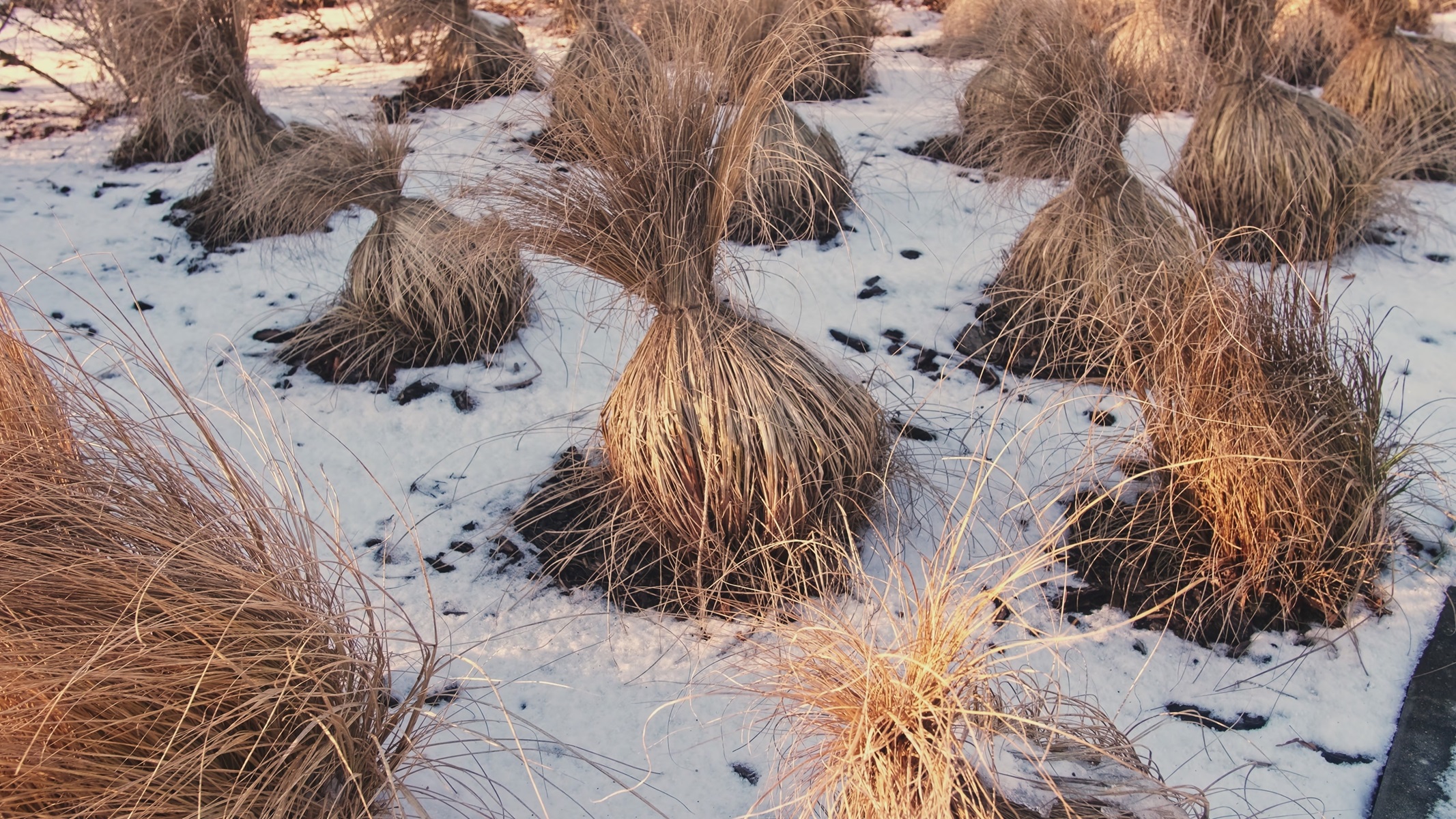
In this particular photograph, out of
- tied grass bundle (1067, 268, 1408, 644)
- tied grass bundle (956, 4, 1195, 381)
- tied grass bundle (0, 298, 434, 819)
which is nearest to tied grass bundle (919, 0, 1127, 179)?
tied grass bundle (956, 4, 1195, 381)

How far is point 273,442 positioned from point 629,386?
1239 millimetres

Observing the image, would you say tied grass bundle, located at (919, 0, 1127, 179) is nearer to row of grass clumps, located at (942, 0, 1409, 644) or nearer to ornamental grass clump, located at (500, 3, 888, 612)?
row of grass clumps, located at (942, 0, 1409, 644)

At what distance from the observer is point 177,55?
4219 millimetres

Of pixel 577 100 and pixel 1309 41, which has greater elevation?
pixel 577 100

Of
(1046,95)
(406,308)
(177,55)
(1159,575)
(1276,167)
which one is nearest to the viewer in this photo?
(1159,575)

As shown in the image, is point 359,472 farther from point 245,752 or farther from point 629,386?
point 245,752

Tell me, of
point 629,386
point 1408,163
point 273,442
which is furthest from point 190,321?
point 1408,163

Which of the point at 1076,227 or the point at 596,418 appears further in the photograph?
the point at 1076,227

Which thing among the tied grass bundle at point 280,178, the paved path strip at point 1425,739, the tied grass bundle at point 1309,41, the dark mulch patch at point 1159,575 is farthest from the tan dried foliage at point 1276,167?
the tied grass bundle at point 280,178

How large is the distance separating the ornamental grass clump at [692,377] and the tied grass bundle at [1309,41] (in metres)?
3.06

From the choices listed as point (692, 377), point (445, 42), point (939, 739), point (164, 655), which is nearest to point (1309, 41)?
point (445, 42)

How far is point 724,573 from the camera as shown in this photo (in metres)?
2.28

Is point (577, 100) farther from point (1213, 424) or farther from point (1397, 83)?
point (1397, 83)

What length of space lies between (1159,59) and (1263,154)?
0.65m
